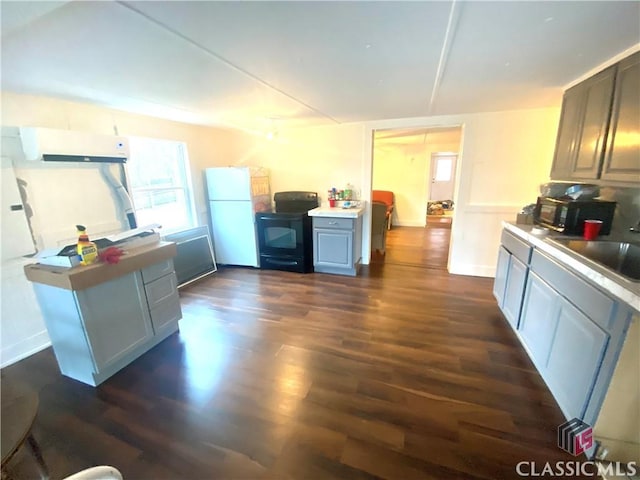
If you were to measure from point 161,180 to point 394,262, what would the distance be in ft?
11.8

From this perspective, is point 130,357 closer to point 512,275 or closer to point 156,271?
point 156,271

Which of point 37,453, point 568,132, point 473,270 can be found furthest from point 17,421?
point 473,270

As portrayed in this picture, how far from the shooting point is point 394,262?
4324 mm

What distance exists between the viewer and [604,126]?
1.88 m

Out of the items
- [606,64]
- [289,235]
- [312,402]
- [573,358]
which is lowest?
[312,402]

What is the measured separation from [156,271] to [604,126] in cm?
360

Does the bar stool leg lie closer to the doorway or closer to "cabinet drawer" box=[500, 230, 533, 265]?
"cabinet drawer" box=[500, 230, 533, 265]

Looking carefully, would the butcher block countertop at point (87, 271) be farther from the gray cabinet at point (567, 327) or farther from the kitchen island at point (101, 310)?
the gray cabinet at point (567, 327)

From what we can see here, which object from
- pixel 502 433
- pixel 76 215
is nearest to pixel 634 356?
pixel 502 433

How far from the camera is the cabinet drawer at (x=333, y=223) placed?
3.60 metres

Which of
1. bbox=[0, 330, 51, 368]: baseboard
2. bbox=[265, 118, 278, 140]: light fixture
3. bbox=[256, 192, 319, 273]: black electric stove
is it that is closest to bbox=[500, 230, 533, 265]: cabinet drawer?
bbox=[256, 192, 319, 273]: black electric stove

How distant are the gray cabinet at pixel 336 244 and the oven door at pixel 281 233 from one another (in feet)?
0.77

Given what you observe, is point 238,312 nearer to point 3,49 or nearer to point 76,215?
point 76,215

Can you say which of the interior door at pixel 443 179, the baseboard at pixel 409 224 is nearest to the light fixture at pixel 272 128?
the baseboard at pixel 409 224
